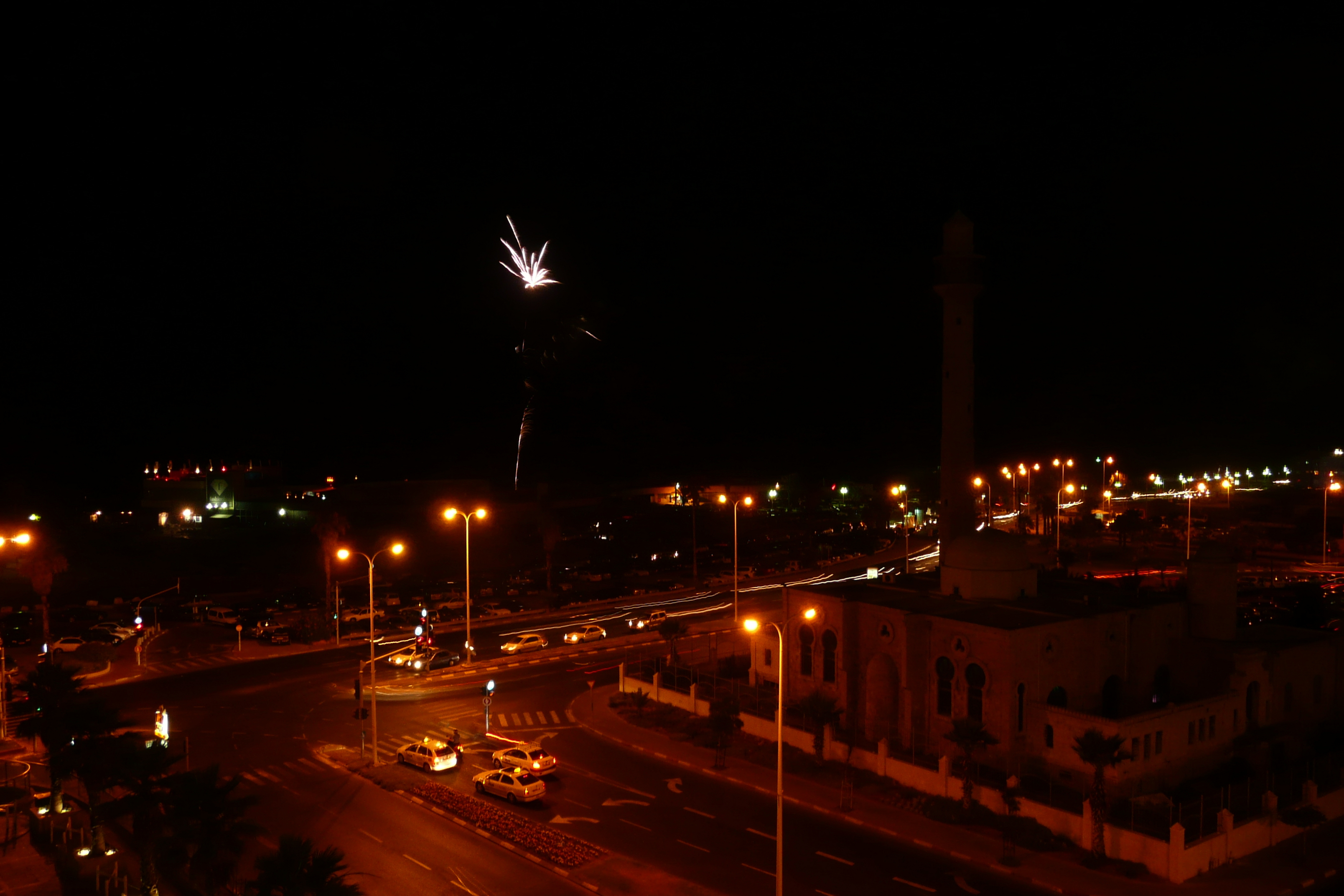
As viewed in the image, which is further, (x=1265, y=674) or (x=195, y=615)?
(x=195, y=615)

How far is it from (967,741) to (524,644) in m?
27.9

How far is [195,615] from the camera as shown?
6125 cm

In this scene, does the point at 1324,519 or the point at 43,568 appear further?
the point at 1324,519

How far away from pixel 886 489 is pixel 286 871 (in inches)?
4208

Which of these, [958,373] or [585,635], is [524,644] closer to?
[585,635]

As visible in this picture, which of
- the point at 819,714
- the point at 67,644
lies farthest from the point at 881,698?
the point at 67,644

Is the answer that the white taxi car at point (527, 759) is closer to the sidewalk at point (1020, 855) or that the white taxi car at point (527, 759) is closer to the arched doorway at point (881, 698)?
the sidewalk at point (1020, 855)

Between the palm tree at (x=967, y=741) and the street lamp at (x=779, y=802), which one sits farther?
the palm tree at (x=967, y=741)

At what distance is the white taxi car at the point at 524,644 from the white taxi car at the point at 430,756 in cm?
1744

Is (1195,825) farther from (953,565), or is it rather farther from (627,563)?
(627,563)

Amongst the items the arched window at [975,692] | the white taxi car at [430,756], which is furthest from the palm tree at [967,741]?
the white taxi car at [430,756]

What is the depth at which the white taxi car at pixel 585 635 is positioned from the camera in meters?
51.7

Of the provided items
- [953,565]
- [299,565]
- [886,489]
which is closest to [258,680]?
[953,565]

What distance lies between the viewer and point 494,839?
25.3 meters
